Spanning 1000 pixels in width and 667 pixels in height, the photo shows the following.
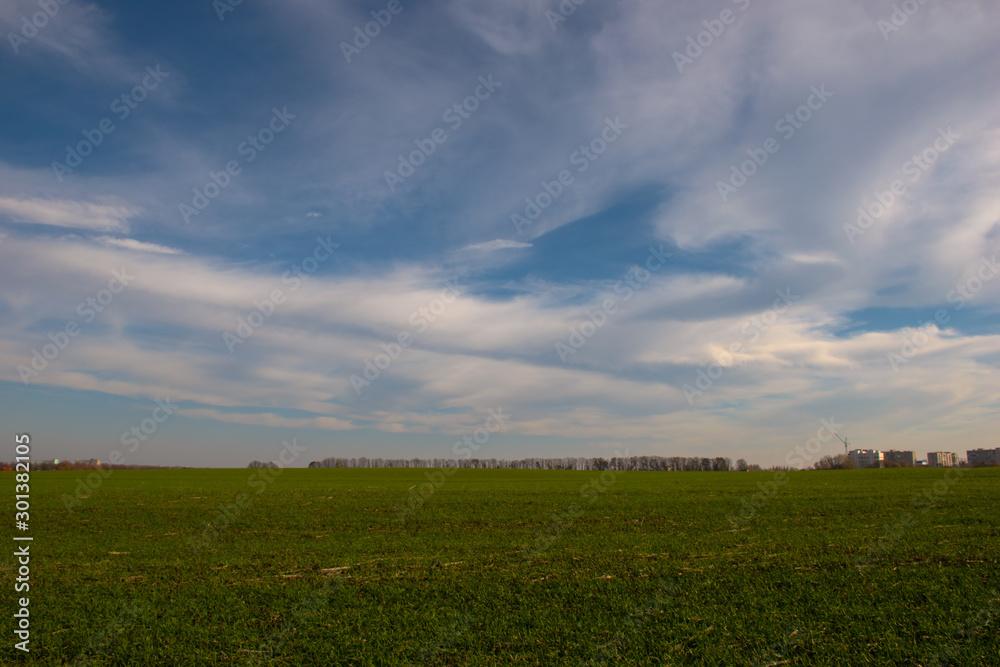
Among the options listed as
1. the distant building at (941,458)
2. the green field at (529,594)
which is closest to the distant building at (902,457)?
the distant building at (941,458)

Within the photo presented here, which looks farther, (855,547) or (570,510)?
(570,510)

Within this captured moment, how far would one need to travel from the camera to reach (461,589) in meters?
10.1

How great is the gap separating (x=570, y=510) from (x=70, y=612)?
1777cm

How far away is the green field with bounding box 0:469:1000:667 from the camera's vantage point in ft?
24.1

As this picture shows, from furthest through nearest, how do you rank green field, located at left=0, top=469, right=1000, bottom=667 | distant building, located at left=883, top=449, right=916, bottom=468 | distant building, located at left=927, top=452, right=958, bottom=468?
distant building, located at left=927, top=452, right=958, bottom=468 < distant building, located at left=883, top=449, right=916, bottom=468 < green field, located at left=0, top=469, right=1000, bottom=667

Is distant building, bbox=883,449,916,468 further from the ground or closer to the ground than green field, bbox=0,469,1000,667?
closer to the ground

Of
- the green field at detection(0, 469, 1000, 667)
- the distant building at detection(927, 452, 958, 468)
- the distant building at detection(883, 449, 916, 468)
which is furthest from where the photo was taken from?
the distant building at detection(927, 452, 958, 468)

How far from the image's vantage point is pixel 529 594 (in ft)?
31.8

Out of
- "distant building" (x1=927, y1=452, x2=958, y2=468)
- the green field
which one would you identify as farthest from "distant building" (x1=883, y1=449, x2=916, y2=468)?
the green field

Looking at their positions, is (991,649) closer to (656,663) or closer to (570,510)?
(656,663)

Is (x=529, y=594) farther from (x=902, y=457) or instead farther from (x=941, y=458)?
(x=941, y=458)

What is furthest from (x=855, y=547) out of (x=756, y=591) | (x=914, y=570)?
(x=756, y=591)

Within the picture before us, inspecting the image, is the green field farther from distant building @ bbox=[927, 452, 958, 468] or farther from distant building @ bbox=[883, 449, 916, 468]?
distant building @ bbox=[927, 452, 958, 468]

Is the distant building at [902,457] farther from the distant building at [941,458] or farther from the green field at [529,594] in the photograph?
the green field at [529,594]
